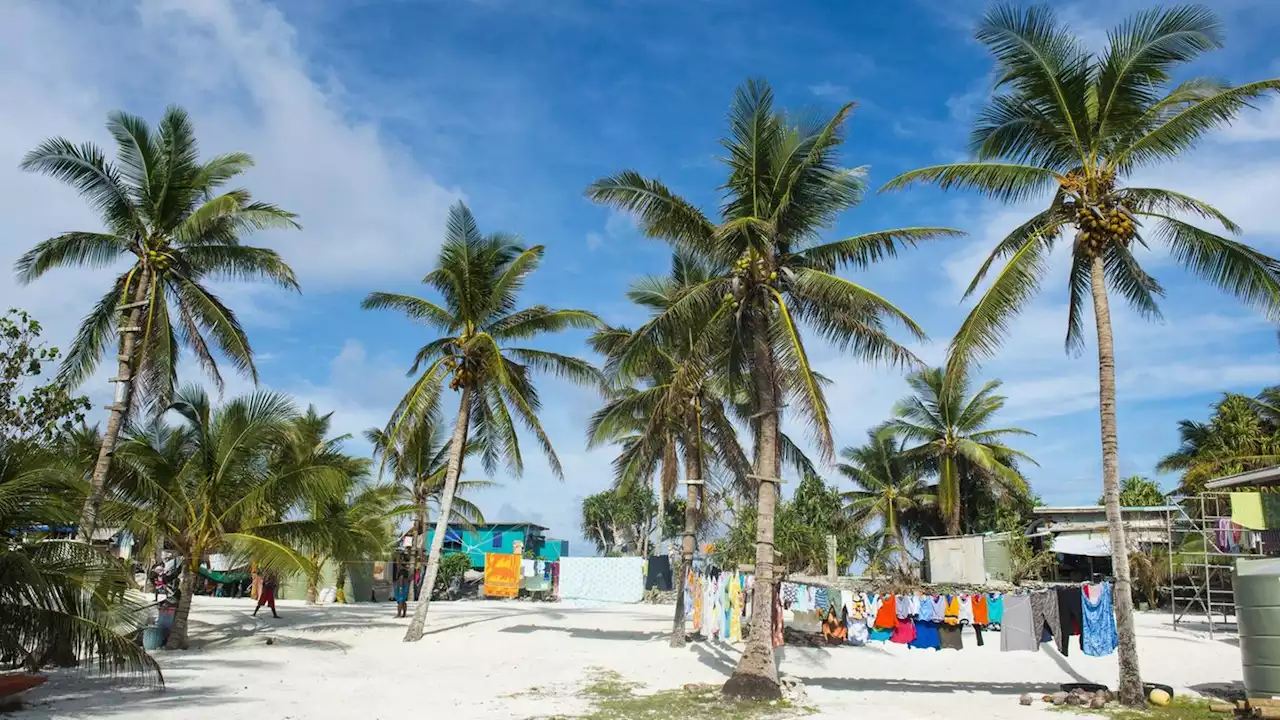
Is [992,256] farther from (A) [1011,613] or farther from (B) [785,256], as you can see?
(A) [1011,613]

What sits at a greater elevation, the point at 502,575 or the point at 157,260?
the point at 157,260

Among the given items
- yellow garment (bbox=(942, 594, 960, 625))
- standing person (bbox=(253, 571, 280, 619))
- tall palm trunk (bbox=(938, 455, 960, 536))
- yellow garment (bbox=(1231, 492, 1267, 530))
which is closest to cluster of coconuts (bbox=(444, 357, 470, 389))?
standing person (bbox=(253, 571, 280, 619))

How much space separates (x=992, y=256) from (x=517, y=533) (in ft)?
135

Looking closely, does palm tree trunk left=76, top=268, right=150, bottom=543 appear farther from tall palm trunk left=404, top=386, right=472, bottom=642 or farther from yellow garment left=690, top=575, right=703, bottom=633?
yellow garment left=690, top=575, right=703, bottom=633

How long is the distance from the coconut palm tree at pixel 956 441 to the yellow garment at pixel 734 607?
2008 cm

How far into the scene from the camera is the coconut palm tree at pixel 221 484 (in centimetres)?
1742

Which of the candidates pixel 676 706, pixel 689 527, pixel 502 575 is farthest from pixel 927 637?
pixel 502 575

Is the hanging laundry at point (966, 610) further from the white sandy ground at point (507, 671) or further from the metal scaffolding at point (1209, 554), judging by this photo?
the metal scaffolding at point (1209, 554)

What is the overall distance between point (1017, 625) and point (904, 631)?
1.98 m

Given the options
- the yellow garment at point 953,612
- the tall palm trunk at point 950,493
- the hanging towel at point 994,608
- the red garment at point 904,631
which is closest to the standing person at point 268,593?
the red garment at point 904,631

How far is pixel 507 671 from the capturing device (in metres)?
16.5

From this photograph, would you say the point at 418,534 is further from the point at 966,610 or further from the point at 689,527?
the point at 966,610

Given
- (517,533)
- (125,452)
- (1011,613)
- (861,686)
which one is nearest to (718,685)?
(861,686)

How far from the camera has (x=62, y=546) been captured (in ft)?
31.6
